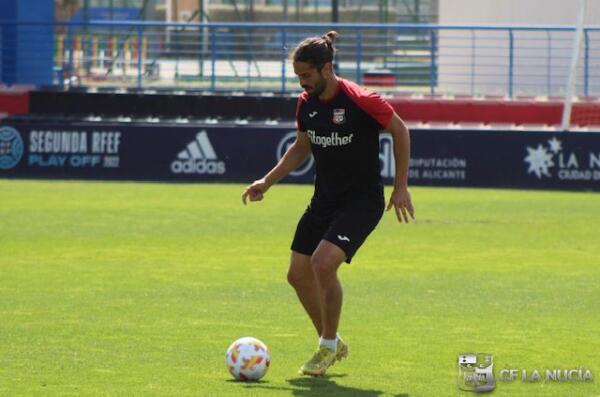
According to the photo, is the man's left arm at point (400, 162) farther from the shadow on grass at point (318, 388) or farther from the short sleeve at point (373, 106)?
the shadow on grass at point (318, 388)

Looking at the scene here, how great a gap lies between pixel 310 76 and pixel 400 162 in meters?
0.78

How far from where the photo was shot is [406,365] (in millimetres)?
8820

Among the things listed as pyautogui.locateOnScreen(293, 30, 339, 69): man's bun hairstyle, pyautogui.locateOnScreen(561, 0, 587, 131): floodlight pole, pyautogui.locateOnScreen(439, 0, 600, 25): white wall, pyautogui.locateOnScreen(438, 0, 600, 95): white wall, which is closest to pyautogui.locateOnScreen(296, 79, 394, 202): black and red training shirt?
pyautogui.locateOnScreen(293, 30, 339, 69): man's bun hairstyle

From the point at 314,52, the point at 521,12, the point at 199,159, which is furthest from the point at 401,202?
the point at 521,12

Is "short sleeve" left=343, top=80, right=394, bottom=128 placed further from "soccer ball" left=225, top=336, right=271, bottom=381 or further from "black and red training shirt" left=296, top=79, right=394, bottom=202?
"soccer ball" left=225, top=336, right=271, bottom=381

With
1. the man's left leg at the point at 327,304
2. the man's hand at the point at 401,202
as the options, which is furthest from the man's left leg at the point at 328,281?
the man's hand at the point at 401,202

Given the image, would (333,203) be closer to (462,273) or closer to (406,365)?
(406,365)

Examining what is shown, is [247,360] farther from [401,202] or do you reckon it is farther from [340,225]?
[401,202]

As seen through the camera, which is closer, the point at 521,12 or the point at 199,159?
the point at 199,159

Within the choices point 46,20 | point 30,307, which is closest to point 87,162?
point 46,20

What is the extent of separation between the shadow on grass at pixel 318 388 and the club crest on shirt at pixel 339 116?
5.14 ft

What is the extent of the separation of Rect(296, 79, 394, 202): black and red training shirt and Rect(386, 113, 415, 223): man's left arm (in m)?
0.07

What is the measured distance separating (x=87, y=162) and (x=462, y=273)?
1315cm

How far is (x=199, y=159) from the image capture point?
25578 millimetres
